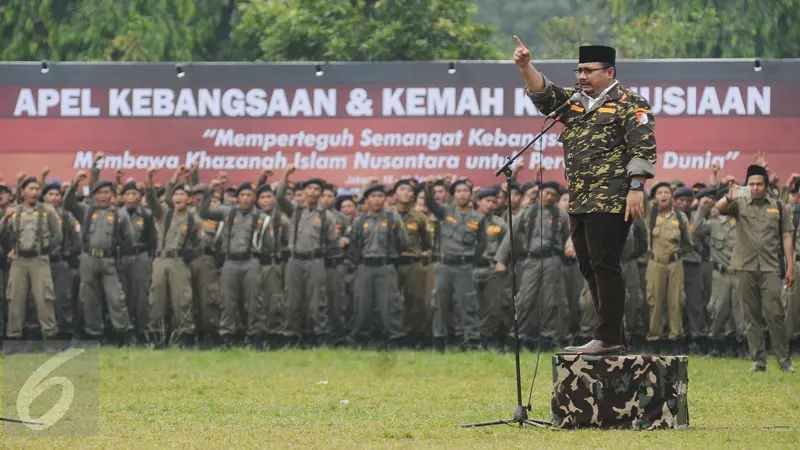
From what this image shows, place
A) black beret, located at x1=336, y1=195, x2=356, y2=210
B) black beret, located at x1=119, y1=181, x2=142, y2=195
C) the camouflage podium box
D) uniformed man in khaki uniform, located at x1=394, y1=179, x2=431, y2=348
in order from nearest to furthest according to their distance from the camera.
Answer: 1. the camouflage podium box
2. black beret, located at x1=119, y1=181, x2=142, y2=195
3. uniformed man in khaki uniform, located at x1=394, y1=179, x2=431, y2=348
4. black beret, located at x1=336, y1=195, x2=356, y2=210

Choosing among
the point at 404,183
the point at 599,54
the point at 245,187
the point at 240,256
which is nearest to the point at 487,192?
the point at 404,183

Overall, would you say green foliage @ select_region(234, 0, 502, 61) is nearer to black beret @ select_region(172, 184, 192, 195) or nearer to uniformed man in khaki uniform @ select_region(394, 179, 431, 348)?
uniformed man in khaki uniform @ select_region(394, 179, 431, 348)

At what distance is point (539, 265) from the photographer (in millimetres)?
17000

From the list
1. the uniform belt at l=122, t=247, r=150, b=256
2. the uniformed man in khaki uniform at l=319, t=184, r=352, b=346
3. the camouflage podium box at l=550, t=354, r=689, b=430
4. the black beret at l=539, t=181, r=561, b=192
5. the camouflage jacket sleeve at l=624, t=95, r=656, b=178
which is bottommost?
the camouflage podium box at l=550, t=354, r=689, b=430

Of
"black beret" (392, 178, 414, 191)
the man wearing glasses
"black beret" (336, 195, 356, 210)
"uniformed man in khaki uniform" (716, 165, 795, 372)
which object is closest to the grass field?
"uniformed man in khaki uniform" (716, 165, 795, 372)

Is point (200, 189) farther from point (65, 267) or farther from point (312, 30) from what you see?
point (312, 30)

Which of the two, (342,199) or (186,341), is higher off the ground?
(342,199)

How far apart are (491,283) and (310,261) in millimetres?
2141

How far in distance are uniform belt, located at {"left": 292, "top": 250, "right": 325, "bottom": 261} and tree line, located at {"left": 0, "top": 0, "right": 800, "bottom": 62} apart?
10042 millimetres

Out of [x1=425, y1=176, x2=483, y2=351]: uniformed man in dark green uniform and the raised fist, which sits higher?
the raised fist

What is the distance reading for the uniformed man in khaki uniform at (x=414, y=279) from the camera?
712 inches

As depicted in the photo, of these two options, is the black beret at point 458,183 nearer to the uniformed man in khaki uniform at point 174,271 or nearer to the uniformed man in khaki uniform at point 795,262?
the uniformed man in khaki uniform at point 174,271

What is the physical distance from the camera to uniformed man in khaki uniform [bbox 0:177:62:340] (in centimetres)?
1723

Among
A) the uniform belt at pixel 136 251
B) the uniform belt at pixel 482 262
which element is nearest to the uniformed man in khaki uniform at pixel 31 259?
the uniform belt at pixel 136 251
